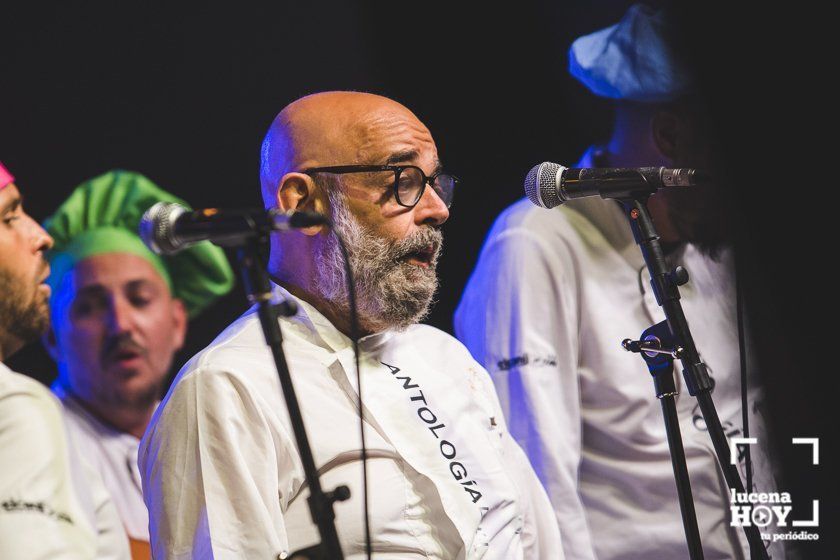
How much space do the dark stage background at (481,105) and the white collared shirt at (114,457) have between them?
218mm

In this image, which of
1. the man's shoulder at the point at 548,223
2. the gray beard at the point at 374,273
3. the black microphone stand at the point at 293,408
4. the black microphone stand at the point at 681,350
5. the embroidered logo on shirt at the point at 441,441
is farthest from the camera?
the man's shoulder at the point at 548,223

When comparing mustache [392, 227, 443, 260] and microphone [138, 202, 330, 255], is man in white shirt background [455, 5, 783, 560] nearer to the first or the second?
mustache [392, 227, 443, 260]

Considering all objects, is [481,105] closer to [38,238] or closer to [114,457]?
[38,238]

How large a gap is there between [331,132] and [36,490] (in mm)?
1138

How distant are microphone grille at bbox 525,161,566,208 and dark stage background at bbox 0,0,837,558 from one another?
4.67 feet

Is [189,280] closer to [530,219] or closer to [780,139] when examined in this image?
[530,219]

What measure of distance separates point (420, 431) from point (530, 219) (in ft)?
3.31

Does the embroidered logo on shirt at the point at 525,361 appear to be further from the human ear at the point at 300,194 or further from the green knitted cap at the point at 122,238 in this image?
the green knitted cap at the point at 122,238

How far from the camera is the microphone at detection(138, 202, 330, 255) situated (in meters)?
1.70

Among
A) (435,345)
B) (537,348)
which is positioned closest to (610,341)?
(537,348)

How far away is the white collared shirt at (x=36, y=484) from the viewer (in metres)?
2.13

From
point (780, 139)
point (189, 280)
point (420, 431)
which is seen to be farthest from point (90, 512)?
point (780, 139)

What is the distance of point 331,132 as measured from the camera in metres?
2.61
